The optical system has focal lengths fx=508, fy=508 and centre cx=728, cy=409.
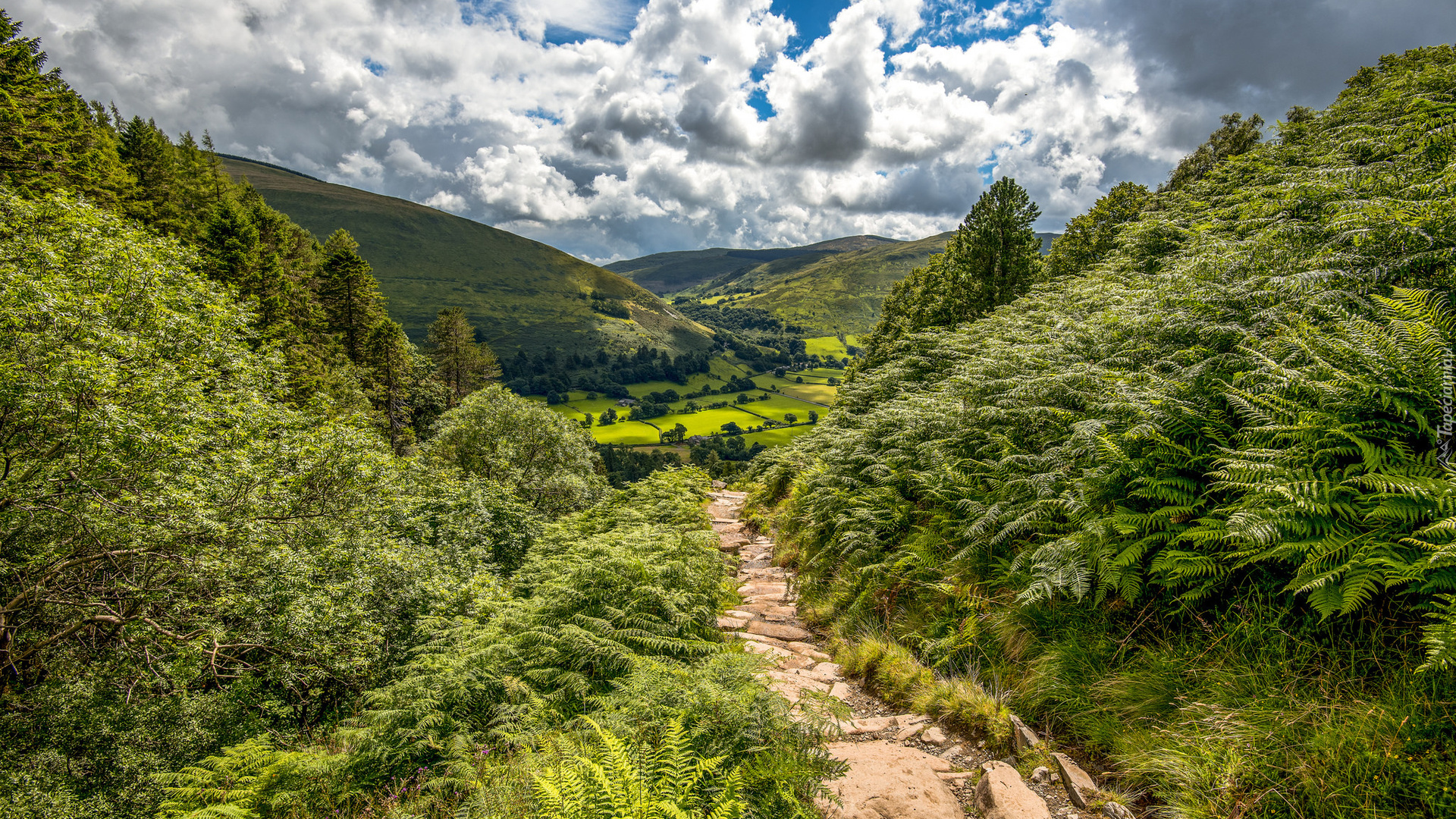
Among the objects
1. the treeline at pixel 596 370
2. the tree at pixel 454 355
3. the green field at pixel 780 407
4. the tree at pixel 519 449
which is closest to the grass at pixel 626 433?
the green field at pixel 780 407

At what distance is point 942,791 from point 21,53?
3670 centimetres

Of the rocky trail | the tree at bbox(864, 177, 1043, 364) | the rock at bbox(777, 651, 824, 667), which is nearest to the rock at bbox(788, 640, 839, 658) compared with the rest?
the rock at bbox(777, 651, 824, 667)

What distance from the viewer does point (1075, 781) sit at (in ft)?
13.4

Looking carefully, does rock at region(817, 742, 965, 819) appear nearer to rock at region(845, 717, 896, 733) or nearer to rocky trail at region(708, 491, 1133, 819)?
rocky trail at region(708, 491, 1133, 819)

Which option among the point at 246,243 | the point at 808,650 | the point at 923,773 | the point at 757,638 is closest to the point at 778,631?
the point at 757,638

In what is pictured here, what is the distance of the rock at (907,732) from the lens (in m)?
5.20

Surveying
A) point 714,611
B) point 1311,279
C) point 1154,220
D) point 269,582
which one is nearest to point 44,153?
point 269,582

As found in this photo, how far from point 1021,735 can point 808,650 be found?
357 cm

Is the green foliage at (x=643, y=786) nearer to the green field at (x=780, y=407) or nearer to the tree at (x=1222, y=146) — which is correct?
the tree at (x=1222, y=146)

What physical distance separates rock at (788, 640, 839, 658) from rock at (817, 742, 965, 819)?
8.18ft

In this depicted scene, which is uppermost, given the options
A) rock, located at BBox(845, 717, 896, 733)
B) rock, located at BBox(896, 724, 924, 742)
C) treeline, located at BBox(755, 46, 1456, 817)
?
treeline, located at BBox(755, 46, 1456, 817)

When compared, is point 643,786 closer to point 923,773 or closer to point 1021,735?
point 923,773

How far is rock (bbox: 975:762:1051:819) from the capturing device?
3.83 metres

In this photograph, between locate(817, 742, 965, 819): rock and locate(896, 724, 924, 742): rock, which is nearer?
locate(817, 742, 965, 819): rock
